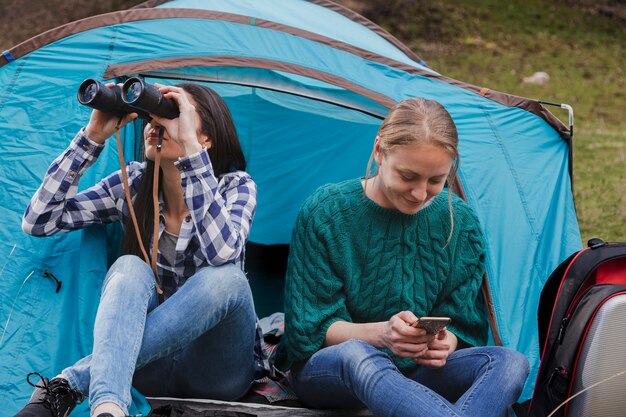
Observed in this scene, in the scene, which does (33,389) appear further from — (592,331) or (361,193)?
(592,331)

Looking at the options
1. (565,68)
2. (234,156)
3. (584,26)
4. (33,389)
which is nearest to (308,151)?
(234,156)

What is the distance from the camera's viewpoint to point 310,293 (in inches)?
86.6

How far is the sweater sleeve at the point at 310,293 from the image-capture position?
2189 mm

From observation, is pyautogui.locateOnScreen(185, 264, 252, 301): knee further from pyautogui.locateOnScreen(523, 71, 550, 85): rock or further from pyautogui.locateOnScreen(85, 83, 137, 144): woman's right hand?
pyautogui.locateOnScreen(523, 71, 550, 85): rock

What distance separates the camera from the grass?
6996 mm

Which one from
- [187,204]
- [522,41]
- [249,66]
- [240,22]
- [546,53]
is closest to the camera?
[187,204]

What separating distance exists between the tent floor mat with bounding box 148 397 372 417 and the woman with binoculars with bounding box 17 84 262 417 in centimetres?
3

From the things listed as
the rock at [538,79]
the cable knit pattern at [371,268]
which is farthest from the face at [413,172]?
the rock at [538,79]

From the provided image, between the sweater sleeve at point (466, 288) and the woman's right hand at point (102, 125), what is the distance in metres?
0.91

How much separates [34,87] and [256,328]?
1033 millimetres

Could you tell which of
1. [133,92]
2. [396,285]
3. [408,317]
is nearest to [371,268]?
[396,285]

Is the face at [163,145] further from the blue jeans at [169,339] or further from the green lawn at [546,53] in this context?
the green lawn at [546,53]

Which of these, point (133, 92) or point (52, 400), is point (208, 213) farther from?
point (52, 400)

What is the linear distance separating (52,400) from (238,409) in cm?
50
